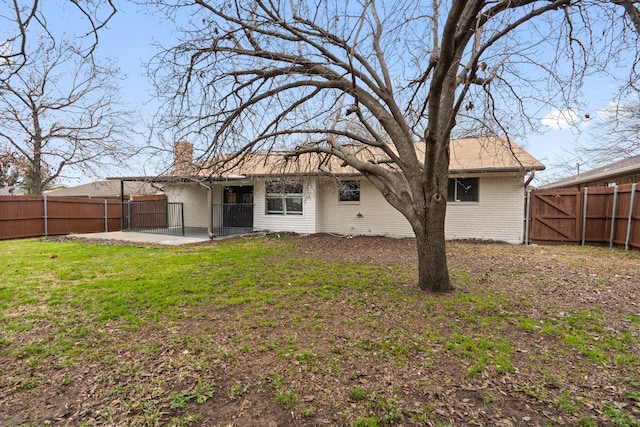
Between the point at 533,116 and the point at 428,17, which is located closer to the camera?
the point at 533,116

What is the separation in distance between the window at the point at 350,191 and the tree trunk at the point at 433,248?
314 inches

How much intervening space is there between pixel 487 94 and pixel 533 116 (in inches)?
39.7

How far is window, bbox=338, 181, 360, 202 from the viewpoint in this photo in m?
12.9

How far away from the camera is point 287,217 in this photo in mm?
13617

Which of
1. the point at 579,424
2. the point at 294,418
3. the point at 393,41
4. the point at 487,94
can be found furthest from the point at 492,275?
the point at 294,418

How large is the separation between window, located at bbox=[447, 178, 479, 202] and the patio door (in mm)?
8505

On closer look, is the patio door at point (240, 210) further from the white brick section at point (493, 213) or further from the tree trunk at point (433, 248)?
the tree trunk at point (433, 248)

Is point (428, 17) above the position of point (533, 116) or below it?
above

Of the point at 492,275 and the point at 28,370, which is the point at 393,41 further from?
the point at 28,370

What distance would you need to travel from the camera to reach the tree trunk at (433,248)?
15.8 ft

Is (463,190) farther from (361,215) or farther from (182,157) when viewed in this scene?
(182,157)

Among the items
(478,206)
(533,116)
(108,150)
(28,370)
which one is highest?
(108,150)

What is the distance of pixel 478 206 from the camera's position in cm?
1112

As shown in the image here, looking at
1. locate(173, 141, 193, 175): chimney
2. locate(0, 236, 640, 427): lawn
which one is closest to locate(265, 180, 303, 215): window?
locate(0, 236, 640, 427): lawn
